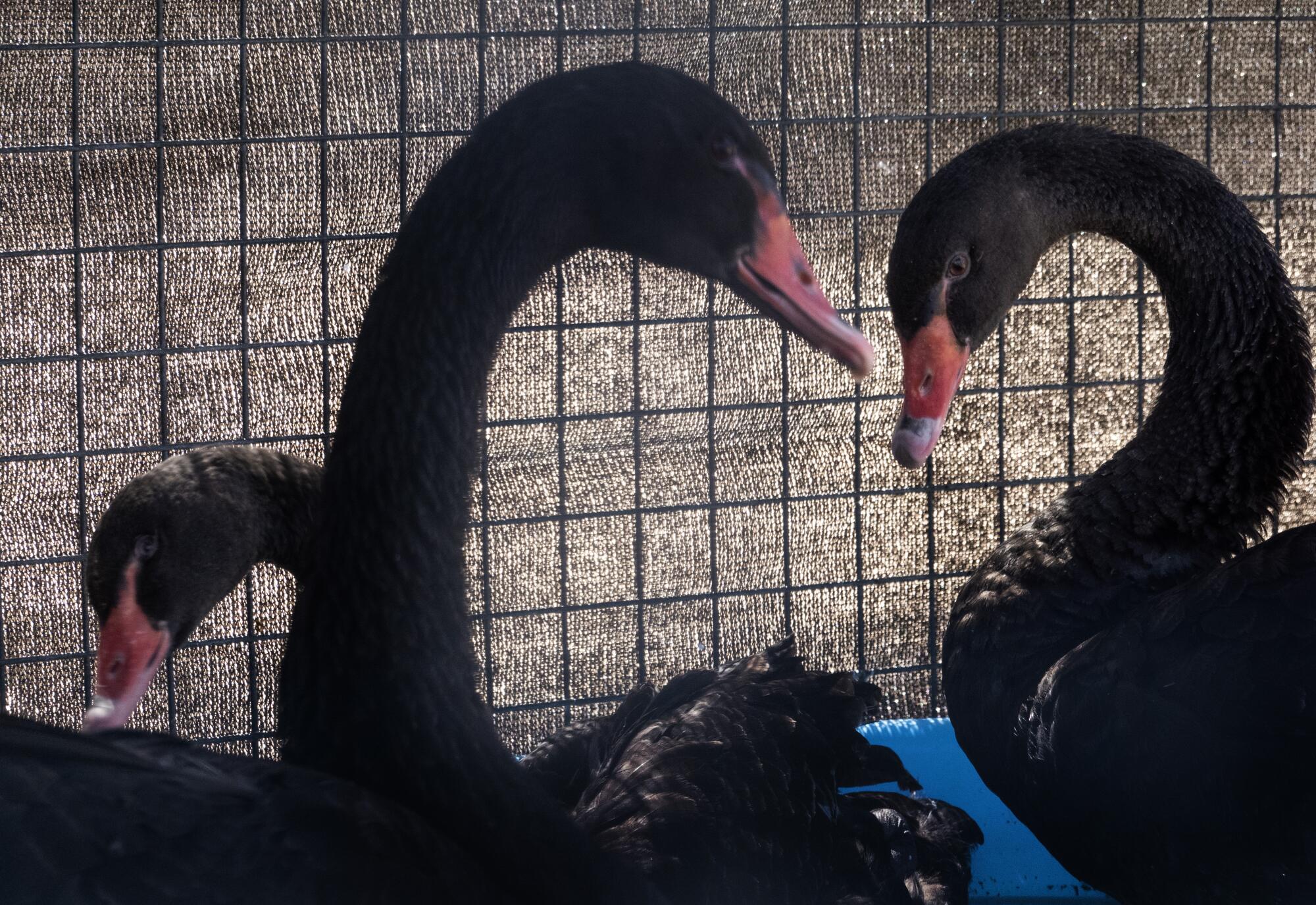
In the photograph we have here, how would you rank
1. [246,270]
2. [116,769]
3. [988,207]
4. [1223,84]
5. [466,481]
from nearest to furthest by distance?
[116,769], [466,481], [988,207], [246,270], [1223,84]

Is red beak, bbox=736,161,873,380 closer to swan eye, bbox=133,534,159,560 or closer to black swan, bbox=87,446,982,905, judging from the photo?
black swan, bbox=87,446,982,905

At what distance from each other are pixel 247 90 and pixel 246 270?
1.17 ft

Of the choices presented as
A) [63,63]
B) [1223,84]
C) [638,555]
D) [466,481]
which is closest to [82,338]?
[63,63]

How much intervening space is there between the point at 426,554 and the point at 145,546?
0.70 meters

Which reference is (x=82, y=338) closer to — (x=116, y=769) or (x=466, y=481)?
(x=466, y=481)

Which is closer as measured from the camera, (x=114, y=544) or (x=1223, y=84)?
(x=114, y=544)

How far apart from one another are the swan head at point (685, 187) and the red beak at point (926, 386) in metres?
0.37

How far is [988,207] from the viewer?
158 centimetres

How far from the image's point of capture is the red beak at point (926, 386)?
1.56 m

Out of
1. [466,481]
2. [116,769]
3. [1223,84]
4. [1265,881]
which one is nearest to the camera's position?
[116,769]

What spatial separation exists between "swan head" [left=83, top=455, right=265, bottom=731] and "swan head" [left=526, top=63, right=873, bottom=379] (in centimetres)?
74

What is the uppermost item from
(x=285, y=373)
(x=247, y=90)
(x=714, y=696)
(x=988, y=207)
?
(x=247, y=90)

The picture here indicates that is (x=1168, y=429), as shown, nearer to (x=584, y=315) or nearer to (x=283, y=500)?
(x=584, y=315)

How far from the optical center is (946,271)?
1563 millimetres
